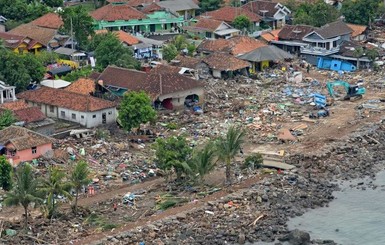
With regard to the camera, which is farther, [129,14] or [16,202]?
[129,14]

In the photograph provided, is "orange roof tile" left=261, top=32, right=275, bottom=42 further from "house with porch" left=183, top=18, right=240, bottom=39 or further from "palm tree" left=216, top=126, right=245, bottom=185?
"palm tree" left=216, top=126, right=245, bottom=185

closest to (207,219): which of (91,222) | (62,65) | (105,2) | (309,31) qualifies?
(91,222)

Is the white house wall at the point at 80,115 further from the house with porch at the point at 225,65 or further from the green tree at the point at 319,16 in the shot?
the green tree at the point at 319,16

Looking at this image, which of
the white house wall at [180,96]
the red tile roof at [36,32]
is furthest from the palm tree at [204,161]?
the red tile roof at [36,32]

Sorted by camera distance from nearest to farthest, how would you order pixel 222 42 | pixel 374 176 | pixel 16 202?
pixel 16 202, pixel 374 176, pixel 222 42

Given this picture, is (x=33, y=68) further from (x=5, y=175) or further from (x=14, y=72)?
(x=5, y=175)

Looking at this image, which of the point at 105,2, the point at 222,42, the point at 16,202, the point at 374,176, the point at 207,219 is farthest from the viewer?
the point at 105,2

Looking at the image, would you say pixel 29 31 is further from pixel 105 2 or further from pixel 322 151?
pixel 322 151
